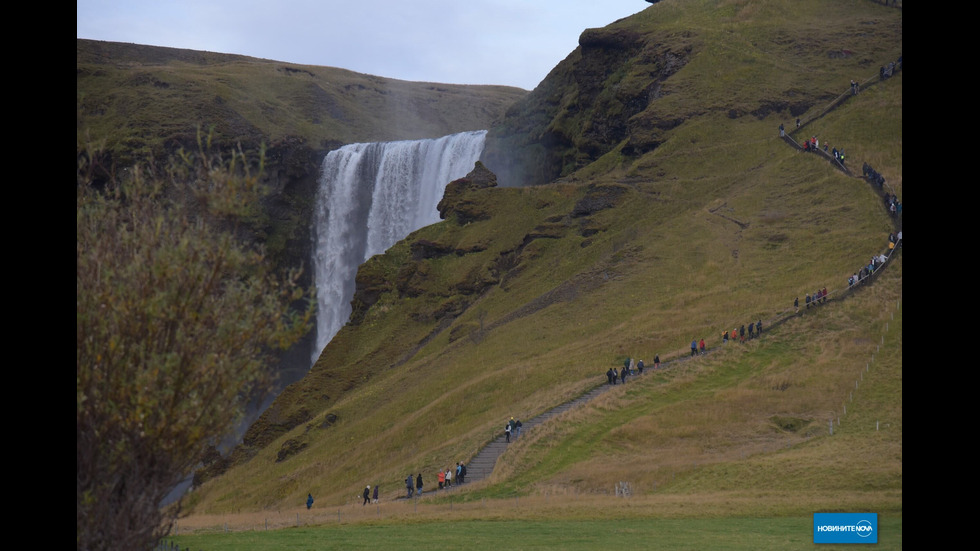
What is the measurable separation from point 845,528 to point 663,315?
3022cm

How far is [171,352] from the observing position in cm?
1243

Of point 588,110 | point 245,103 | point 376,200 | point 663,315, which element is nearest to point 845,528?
point 663,315

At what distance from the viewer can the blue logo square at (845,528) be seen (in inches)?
936

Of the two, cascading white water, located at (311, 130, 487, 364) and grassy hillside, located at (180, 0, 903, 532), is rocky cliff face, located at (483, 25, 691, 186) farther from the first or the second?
cascading white water, located at (311, 130, 487, 364)

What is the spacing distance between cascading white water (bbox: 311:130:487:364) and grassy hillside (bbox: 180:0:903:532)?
427 inches

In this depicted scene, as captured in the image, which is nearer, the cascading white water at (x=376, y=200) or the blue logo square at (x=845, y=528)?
the blue logo square at (x=845, y=528)

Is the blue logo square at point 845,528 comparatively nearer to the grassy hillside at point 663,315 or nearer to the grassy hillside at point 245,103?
the grassy hillside at point 663,315

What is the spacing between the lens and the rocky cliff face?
3610 inches

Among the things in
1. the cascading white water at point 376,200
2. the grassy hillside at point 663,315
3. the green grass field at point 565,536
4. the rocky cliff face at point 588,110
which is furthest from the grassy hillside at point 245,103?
the green grass field at point 565,536

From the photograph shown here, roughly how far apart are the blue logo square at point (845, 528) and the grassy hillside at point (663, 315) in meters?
2.93

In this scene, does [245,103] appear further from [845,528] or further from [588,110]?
[845,528]

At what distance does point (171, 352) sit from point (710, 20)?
103 metres

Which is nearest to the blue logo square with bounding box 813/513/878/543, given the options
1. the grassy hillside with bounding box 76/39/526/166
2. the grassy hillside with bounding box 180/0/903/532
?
the grassy hillside with bounding box 180/0/903/532

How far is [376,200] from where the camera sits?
9819 cm
